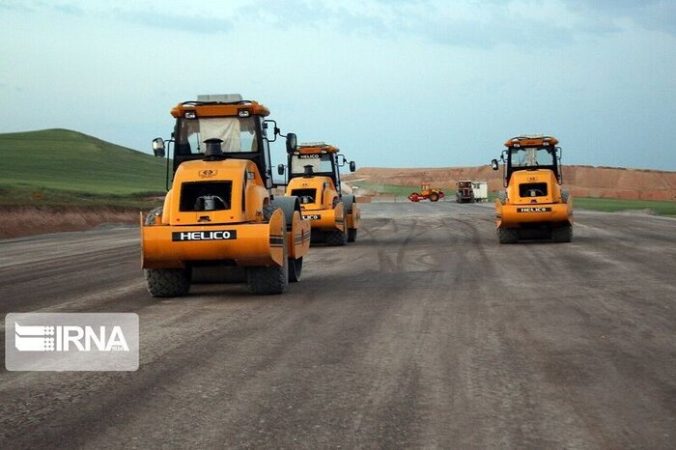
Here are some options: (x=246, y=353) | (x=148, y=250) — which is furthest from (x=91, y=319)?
(x=246, y=353)

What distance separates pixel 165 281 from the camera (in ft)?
42.3

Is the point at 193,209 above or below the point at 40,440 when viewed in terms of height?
above

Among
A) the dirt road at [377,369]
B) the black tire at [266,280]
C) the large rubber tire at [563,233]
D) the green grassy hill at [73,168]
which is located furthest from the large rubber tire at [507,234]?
the green grassy hill at [73,168]

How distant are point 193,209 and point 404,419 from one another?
7.29m

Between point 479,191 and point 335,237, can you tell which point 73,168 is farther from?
point 335,237

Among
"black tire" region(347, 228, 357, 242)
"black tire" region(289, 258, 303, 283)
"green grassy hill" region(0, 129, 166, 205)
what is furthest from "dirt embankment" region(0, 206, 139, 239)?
"black tire" region(289, 258, 303, 283)

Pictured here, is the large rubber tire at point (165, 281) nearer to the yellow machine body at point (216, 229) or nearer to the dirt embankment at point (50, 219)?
the yellow machine body at point (216, 229)

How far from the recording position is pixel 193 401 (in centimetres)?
645

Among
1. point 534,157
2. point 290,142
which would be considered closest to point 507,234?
point 534,157

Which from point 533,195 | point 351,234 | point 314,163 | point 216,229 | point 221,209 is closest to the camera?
point 216,229

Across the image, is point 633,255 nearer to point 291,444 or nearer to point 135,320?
point 135,320

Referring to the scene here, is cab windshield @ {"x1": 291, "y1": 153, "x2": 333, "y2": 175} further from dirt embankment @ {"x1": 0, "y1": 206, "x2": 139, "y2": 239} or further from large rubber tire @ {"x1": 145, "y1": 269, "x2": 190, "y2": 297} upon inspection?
dirt embankment @ {"x1": 0, "y1": 206, "x2": 139, "y2": 239}

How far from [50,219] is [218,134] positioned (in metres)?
31.3

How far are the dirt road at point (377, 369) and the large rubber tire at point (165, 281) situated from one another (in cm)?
24
